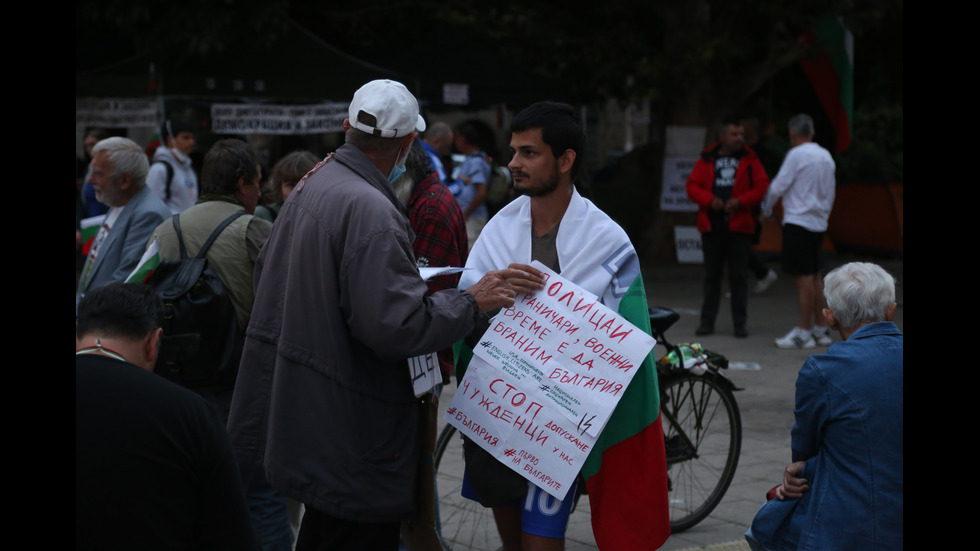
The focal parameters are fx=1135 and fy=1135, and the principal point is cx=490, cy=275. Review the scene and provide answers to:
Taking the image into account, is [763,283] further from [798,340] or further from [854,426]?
[854,426]

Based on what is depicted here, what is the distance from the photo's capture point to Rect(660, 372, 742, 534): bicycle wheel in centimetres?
505

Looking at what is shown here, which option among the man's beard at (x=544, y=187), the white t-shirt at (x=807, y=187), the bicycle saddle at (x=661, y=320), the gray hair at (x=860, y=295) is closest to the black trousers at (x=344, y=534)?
the man's beard at (x=544, y=187)

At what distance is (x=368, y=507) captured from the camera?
2.92 metres

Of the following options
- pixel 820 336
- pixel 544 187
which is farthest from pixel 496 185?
pixel 544 187

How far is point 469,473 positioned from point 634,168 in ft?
46.7

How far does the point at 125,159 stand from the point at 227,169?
0.79m

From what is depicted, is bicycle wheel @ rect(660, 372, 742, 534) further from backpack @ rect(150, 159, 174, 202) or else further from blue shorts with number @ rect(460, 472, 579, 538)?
backpack @ rect(150, 159, 174, 202)

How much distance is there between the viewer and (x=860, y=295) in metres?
3.29

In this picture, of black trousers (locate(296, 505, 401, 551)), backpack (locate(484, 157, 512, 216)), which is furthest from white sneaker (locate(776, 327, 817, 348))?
black trousers (locate(296, 505, 401, 551))

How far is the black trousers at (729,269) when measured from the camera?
10.2 m

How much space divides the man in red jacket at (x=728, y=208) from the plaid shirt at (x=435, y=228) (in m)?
6.01

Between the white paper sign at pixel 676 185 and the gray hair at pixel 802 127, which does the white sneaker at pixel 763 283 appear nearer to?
the white paper sign at pixel 676 185

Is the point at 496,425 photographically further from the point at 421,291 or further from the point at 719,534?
the point at 719,534

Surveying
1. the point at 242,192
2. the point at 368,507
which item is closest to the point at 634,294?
the point at 368,507
